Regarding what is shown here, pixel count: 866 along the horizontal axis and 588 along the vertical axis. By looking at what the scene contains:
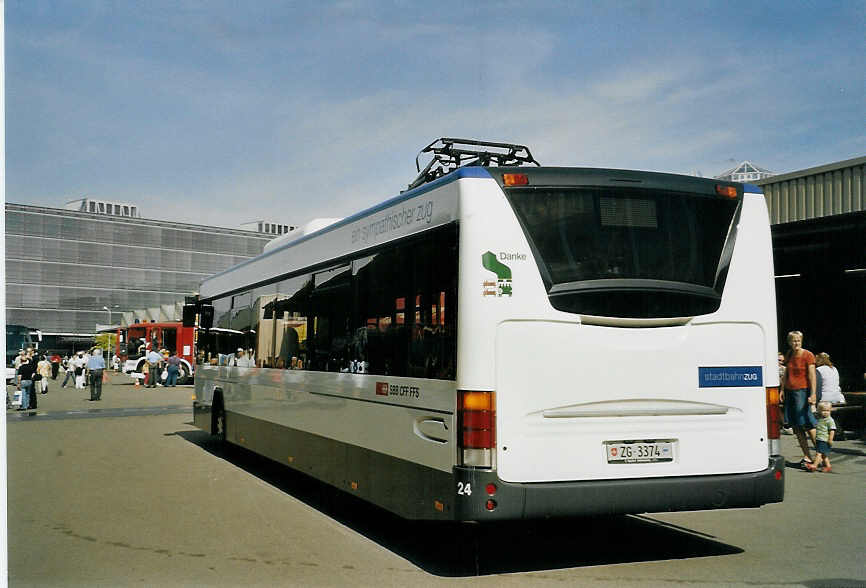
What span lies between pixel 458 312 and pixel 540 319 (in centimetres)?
58

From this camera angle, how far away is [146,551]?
748cm

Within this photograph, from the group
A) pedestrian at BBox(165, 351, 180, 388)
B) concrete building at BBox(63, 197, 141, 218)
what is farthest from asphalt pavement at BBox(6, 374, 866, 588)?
concrete building at BBox(63, 197, 141, 218)

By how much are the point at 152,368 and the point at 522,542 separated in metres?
36.4

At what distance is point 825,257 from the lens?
21.4 meters

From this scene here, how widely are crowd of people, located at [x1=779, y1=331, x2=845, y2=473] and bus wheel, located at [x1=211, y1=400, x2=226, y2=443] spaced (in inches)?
328

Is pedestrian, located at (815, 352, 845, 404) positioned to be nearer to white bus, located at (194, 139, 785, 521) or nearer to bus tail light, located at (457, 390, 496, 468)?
white bus, located at (194, 139, 785, 521)

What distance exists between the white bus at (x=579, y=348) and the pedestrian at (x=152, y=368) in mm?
36197

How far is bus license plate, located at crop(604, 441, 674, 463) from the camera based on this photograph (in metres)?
6.50

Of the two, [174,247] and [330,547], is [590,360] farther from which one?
[174,247]

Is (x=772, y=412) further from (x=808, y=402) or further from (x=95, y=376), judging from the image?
(x=95, y=376)

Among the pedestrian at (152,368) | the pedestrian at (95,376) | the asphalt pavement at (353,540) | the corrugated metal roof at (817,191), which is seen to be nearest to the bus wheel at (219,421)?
the asphalt pavement at (353,540)

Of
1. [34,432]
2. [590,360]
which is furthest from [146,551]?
[34,432]

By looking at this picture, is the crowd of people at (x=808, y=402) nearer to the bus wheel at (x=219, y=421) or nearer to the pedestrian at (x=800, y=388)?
the pedestrian at (x=800, y=388)

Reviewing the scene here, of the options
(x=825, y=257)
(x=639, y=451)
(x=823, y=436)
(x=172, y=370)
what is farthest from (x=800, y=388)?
(x=172, y=370)
